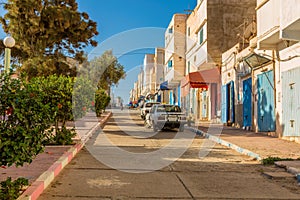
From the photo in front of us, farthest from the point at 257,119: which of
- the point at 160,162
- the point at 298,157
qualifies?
the point at 160,162

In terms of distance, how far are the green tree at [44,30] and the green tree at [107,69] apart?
64.7ft

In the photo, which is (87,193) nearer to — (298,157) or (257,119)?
(298,157)

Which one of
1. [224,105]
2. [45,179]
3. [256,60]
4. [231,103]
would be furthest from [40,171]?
[224,105]

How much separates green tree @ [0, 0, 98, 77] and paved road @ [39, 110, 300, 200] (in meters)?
11.9

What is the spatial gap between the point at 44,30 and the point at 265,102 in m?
14.1

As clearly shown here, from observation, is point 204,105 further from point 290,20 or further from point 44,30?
point 290,20

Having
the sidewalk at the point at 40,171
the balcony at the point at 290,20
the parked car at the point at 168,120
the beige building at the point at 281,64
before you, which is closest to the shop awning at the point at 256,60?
the beige building at the point at 281,64

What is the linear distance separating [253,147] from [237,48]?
10.5 meters

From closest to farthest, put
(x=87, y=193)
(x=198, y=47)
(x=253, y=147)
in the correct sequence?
(x=87, y=193), (x=253, y=147), (x=198, y=47)

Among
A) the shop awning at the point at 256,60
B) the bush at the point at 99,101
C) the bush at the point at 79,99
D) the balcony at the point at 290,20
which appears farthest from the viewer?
the bush at the point at 99,101

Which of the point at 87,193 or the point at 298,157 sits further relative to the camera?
the point at 298,157

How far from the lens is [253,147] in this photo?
1224cm

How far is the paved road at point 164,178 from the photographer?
6.20 metres

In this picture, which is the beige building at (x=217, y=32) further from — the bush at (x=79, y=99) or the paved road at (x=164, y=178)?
the paved road at (x=164, y=178)
